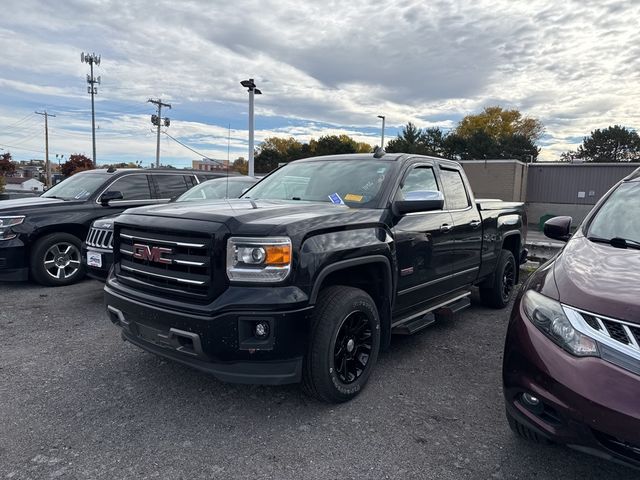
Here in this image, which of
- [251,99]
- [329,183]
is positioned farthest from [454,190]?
[251,99]

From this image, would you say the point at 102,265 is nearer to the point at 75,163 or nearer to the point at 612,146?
the point at 75,163

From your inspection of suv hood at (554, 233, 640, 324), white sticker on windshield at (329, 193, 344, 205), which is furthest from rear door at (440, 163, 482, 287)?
suv hood at (554, 233, 640, 324)

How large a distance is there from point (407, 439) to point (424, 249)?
165 centimetres

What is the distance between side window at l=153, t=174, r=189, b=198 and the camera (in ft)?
25.8

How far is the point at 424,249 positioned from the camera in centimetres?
388

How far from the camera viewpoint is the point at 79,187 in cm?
737

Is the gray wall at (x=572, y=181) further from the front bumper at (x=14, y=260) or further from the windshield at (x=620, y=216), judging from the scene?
the front bumper at (x=14, y=260)

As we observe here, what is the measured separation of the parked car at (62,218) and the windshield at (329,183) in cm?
374

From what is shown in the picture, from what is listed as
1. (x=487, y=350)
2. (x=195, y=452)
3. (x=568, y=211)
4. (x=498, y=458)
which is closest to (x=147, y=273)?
(x=195, y=452)

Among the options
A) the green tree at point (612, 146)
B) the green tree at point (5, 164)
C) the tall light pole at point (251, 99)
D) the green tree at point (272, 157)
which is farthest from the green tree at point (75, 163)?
the green tree at point (612, 146)

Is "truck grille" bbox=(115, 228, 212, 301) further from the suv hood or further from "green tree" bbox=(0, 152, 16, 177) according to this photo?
"green tree" bbox=(0, 152, 16, 177)

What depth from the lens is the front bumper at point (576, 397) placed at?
186 centimetres

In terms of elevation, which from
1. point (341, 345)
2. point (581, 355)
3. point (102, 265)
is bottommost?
point (341, 345)

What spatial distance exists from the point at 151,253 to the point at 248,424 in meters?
1.33
